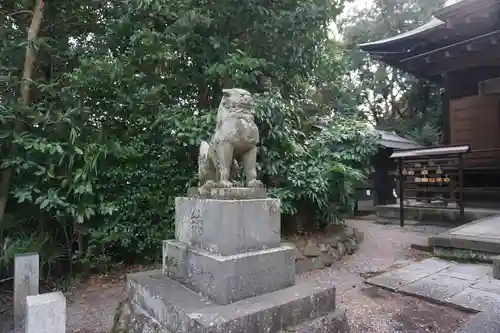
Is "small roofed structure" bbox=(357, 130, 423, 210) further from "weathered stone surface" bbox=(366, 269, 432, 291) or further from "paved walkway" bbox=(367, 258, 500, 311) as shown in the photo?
"weathered stone surface" bbox=(366, 269, 432, 291)

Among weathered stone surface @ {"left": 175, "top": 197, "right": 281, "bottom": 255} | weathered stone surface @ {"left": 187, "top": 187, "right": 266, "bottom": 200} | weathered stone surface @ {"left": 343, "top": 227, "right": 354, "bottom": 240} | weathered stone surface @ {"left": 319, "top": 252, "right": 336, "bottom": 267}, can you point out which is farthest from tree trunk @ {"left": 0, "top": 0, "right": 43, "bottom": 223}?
weathered stone surface @ {"left": 343, "top": 227, "right": 354, "bottom": 240}

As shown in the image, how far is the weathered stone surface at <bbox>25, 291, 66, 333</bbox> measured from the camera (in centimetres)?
233

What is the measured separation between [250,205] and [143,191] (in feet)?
9.69

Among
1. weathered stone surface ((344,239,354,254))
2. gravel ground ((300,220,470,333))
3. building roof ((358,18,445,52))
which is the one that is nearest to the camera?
gravel ground ((300,220,470,333))

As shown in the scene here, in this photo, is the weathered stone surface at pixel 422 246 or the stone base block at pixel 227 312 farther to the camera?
the weathered stone surface at pixel 422 246

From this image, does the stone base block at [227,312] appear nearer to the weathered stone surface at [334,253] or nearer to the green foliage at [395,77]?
the weathered stone surface at [334,253]

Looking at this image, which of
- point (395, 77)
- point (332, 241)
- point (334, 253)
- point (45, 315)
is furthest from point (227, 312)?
point (395, 77)

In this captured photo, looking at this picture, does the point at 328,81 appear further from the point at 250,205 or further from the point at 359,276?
the point at 250,205

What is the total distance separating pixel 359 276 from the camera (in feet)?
15.1

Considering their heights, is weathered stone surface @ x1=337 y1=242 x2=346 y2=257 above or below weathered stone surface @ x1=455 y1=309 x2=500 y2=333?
below

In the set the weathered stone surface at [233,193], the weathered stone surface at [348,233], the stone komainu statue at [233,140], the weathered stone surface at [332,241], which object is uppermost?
the stone komainu statue at [233,140]

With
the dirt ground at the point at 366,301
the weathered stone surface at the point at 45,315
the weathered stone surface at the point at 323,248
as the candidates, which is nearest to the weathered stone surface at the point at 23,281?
the dirt ground at the point at 366,301

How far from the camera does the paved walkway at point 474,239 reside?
4492 millimetres

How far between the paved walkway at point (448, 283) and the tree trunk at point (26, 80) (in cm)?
492
